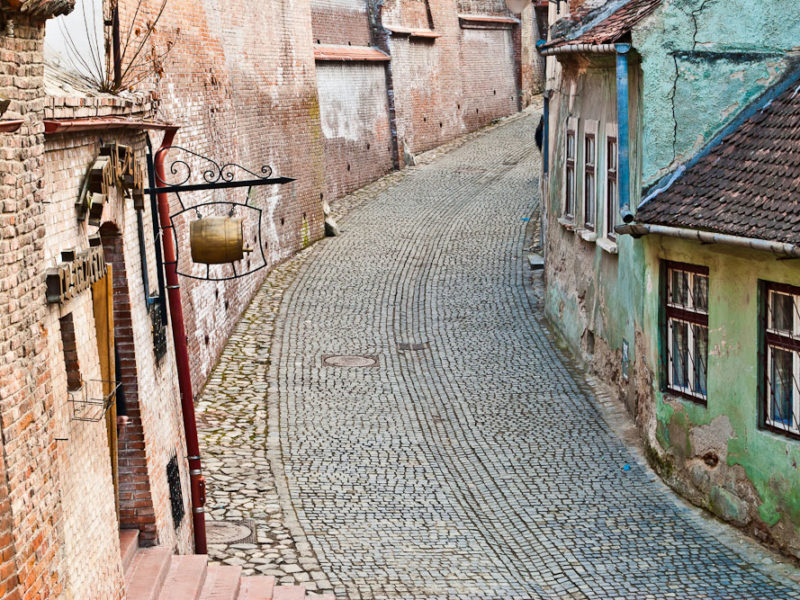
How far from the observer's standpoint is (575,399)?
15.6 m

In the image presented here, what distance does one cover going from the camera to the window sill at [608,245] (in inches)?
589

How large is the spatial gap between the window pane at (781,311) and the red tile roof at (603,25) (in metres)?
3.84

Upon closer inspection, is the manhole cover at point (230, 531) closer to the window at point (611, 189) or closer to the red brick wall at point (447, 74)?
the window at point (611, 189)

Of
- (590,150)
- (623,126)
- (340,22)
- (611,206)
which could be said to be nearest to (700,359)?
(623,126)

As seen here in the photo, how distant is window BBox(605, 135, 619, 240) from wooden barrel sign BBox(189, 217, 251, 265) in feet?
21.6

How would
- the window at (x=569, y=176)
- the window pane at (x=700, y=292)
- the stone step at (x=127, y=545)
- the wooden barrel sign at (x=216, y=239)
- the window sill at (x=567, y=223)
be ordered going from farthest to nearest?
the window at (x=569, y=176) < the window sill at (x=567, y=223) < the window pane at (x=700, y=292) < the wooden barrel sign at (x=216, y=239) < the stone step at (x=127, y=545)

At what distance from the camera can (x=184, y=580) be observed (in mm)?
8945

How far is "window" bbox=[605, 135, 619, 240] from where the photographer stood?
15.2 m

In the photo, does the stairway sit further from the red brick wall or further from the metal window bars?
the red brick wall

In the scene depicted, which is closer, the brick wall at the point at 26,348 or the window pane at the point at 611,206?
the brick wall at the point at 26,348

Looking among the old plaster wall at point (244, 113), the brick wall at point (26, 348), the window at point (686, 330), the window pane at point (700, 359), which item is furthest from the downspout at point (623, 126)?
the brick wall at point (26, 348)

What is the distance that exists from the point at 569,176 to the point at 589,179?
1.52 meters

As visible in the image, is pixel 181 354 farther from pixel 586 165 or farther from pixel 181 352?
pixel 586 165

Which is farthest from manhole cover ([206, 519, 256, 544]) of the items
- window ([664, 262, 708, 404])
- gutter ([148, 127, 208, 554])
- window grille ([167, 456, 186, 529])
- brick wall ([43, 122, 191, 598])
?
window ([664, 262, 708, 404])
